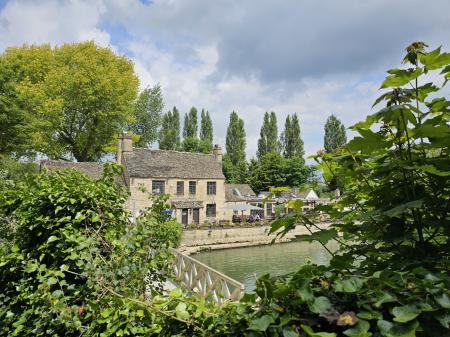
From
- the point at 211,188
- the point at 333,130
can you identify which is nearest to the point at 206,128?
the point at 333,130

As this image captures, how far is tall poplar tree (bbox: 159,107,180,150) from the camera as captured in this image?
58281 millimetres

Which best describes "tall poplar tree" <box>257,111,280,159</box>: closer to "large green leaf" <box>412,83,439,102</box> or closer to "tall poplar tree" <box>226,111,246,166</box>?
"tall poplar tree" <box>226,111,246,166</box>

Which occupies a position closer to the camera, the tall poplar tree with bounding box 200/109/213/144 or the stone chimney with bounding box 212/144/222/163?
the stone chimney with bounding box 212/144/222/163

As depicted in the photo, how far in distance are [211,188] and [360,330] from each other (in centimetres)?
3634

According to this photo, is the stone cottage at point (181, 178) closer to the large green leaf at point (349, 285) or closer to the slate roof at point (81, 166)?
the slate roof at point (81, 166)

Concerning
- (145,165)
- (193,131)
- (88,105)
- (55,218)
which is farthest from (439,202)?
(193,131)

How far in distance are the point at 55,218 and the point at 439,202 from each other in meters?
3.87

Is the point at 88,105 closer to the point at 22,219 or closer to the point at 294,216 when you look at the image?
the point at 22,219

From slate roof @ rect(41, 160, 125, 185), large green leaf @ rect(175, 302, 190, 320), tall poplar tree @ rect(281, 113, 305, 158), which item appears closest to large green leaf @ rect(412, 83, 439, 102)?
large green leaf @ rect(175, 302, 190, 320)

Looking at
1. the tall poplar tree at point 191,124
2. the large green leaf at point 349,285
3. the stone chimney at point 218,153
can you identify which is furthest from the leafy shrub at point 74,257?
the tall poplar tree at point 191,124

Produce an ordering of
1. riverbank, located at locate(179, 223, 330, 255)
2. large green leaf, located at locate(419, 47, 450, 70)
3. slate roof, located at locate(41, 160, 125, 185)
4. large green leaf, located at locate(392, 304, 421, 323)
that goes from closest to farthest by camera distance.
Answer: large green leaf, located at locate(392, 304, 421, 323)
large green leaf, located at locate(419, 47, 450, 70)
riverbank, located at locate(179, 223, 330, 255)
slate roof, located at locate(41, 160, 125, 185)

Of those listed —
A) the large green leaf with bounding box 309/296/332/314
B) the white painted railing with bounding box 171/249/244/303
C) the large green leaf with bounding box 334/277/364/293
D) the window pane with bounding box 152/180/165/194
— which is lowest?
the white painted railing with bounding box 171/249/244/303

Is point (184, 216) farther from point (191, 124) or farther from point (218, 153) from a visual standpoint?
point (191, 124)

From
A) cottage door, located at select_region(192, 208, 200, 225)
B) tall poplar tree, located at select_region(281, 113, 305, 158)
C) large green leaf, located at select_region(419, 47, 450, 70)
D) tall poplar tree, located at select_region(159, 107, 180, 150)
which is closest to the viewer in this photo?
large green leaf, located at select_region(419, 47, 450, 70)
